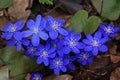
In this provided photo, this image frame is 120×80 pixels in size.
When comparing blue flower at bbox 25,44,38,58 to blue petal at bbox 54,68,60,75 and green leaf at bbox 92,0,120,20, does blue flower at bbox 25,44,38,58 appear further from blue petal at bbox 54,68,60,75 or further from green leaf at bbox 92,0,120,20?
green leaf at bbox 92,0,120,20

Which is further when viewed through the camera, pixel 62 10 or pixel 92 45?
pixel 62 10

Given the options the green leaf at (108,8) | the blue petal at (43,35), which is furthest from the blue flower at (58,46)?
the green leaf at (108,8)

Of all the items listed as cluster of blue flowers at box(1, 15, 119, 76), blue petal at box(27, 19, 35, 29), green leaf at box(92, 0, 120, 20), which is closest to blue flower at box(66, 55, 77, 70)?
cluster of blue flowers at box(1, 15, 119, 76)

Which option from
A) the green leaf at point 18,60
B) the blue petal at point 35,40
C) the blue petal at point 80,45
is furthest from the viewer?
the green leaf at point 18,60

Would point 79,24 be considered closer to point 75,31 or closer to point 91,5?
point 75,31

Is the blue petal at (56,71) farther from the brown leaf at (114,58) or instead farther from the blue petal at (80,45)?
the brown leaf at (114,58)

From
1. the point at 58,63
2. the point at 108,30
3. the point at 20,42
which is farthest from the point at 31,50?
the point at 108,30

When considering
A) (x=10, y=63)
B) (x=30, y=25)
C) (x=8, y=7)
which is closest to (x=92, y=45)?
(x=30, y=25)

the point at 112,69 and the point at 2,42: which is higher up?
the point at 2,42

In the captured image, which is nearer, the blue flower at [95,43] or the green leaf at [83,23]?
the blue flower at [95,43]
